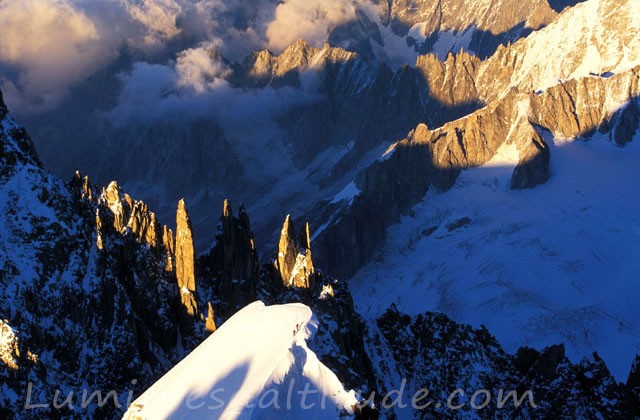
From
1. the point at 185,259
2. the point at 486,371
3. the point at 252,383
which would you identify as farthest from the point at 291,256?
the point at 252,383

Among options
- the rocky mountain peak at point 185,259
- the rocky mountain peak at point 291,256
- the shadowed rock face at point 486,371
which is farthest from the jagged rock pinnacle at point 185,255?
the shadowed rock face at point 486,371

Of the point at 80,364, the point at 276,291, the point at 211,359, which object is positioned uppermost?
the point at 211,359

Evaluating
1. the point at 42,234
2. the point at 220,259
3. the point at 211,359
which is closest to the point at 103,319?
the point at 42,234

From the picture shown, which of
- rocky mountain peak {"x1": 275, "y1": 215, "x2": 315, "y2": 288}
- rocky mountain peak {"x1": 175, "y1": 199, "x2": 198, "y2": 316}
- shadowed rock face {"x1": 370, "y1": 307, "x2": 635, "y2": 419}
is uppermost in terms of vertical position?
rocky mountain peak {"x1": 175, "y1": 199, "x2": 198, "y2": 316}

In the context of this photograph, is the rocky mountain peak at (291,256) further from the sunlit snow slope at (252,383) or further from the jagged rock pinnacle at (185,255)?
the sunlit snow slope at (252,383)

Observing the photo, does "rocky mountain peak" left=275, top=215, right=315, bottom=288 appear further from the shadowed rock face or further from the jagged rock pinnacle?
the shadowed rock face

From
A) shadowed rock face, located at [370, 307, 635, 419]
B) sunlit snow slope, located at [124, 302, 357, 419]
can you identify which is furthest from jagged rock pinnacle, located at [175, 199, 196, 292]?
sunlit snow slope, located at [124, 302, 357, 419]

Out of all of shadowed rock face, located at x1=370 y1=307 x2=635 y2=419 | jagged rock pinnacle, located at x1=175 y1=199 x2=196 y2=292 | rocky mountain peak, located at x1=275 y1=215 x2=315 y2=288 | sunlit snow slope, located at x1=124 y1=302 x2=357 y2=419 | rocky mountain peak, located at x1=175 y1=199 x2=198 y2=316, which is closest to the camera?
sunlit snow slope, located at x1=124 y1=302 x2=357 y2=419

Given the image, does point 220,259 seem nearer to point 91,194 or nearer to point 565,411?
point 91,194

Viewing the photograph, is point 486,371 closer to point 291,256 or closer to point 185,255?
point 291,256
